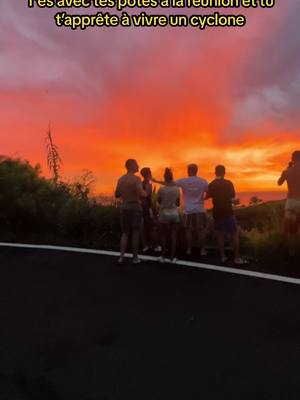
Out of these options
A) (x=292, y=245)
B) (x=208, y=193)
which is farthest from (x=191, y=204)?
(x=292, y=245)

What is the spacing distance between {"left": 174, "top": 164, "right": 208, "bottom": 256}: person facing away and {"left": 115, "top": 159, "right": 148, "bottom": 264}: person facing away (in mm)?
916

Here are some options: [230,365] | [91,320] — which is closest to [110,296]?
[91,320]

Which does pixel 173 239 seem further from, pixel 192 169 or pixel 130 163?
pixel 130 163

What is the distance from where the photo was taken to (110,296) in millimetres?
8133

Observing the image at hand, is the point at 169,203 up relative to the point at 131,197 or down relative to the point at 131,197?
down

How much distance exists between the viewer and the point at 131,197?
972cm

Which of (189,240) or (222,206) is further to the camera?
(189,240)

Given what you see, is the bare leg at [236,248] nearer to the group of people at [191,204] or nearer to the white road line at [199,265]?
the group of people at [191,204]

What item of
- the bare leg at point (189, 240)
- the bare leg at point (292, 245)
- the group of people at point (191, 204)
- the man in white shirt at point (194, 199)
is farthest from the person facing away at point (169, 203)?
the bare leg at point (292, 245)

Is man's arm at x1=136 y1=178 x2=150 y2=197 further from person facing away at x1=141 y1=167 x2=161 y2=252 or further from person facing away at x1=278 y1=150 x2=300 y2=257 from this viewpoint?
person facing away at x1=278 y1=150 x2=300 y2=257

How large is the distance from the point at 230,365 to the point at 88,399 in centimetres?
169

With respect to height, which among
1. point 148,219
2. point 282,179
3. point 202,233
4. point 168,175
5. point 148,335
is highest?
point 168,175

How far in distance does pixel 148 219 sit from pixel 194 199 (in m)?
1.50

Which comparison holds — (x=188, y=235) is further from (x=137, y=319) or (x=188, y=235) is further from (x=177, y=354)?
(x=177, y=354)
